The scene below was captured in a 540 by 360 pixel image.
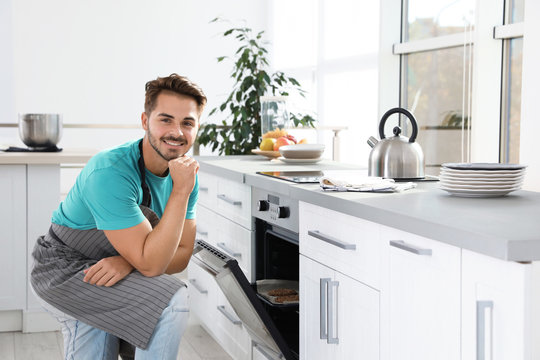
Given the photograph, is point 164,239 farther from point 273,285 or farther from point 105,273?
point 273,285

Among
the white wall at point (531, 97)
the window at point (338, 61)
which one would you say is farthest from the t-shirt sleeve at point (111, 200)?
the window at point (338, 61)

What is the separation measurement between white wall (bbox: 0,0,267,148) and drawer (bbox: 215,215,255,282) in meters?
4.85

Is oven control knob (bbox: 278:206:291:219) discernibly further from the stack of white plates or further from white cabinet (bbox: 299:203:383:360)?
the stack of white plates

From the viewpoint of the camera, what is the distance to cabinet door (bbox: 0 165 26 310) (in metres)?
3.39

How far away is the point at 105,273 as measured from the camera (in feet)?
6.31

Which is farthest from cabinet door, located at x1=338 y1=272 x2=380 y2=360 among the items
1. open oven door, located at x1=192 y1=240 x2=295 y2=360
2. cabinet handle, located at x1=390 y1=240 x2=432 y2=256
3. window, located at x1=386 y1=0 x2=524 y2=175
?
window, located at x1=386 y1=0 x2=524 y2=175

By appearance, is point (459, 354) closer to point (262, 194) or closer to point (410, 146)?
point (410, 146)

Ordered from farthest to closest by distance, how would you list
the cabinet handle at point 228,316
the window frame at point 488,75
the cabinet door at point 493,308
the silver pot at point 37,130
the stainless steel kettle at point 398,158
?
the silver pot at point 37,130 → the window frame at point 488,75 → the cabinet handle at point 228,316 → the stainless steel kettle at point 398,158 → the cabinet door at point 493,308

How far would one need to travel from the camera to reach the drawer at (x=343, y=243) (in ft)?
5.19

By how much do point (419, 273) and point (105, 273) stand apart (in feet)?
3.06

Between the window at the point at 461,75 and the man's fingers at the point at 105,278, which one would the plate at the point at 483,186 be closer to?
the man's fingers at the point at 105,278

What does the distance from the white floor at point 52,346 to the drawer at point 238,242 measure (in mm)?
513

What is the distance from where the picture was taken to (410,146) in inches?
85.0

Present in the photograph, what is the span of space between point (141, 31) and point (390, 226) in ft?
21.4
